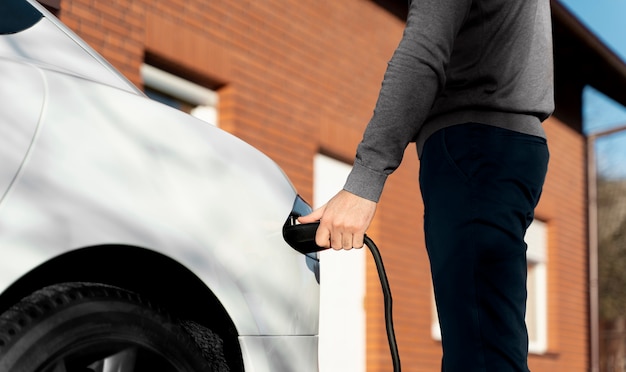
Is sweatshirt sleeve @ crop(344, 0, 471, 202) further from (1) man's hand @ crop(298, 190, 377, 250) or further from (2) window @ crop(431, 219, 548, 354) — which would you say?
(2) window @ crop(431, 219, 548, 354)

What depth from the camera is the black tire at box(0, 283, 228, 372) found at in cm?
178

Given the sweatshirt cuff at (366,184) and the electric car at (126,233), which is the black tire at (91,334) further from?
the sweatshirt cuff at (366,184)

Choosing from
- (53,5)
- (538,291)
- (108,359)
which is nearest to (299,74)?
(53,5)

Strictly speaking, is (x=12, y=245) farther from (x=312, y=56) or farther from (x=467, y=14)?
(x=312, y=56)

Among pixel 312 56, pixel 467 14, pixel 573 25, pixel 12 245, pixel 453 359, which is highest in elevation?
pixel 573 25

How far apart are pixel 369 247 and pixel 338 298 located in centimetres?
581

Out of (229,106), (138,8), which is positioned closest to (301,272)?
(138,8)

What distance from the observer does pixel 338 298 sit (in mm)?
8047

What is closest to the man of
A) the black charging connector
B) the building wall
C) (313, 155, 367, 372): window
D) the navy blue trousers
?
the navy blue trousers

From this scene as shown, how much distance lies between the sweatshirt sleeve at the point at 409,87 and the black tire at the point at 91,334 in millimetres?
527

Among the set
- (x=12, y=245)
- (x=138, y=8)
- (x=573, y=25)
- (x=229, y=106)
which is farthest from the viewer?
(x=573, y=25)

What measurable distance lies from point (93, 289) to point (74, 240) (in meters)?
0.13

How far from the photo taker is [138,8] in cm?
610

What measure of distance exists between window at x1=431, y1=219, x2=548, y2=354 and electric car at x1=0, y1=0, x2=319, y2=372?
1015 cm
